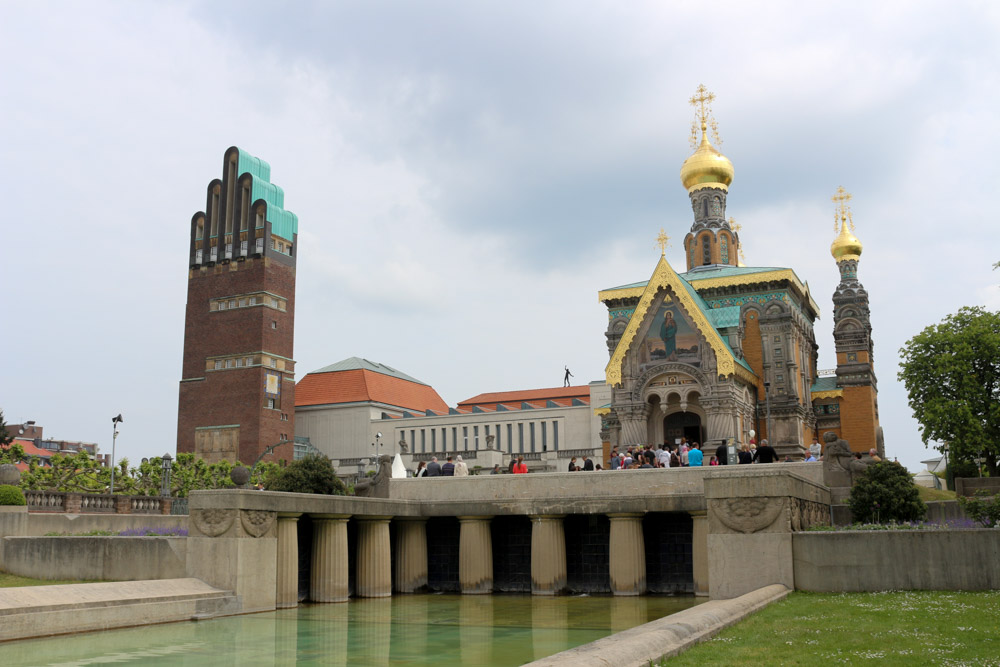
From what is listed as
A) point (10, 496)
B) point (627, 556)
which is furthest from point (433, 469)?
point (10, 496)

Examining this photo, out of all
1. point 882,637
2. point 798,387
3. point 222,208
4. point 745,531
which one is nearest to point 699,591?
point 745,531

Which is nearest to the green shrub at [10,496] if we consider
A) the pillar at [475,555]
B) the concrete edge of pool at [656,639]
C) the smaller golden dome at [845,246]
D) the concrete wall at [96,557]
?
the concrete wall at [96,557]

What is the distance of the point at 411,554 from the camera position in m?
26.0

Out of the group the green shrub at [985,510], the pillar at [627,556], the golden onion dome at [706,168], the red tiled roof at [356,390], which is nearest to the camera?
the green shrub at [985,510]

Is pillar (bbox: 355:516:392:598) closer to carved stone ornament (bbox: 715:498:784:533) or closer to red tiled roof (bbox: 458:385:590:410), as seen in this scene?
carved stone ornament (bbox: 715:498:784:533)

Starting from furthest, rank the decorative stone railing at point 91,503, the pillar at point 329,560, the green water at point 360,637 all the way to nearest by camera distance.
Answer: the decorative stone railing at point 91,503 < the pillar at point 329,560 < the green water at point 360,637

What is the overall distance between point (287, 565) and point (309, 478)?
672 centimetres

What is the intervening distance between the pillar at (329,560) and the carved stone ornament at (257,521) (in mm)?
2973

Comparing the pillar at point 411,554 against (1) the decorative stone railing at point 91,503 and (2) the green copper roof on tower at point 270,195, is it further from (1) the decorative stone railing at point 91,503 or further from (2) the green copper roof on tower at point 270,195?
(2) the green copper roof on tower at point 270,195

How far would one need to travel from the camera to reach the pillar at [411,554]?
1015 inches

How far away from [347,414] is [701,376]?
45.7 metres

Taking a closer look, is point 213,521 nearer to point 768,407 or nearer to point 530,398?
point 768,407

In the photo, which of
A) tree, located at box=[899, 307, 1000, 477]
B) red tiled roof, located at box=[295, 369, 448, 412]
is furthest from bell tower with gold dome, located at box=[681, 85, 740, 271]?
red tiled roof, located at box=[295, 369, 448, 412]

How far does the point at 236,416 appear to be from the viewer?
8331 centimetres
